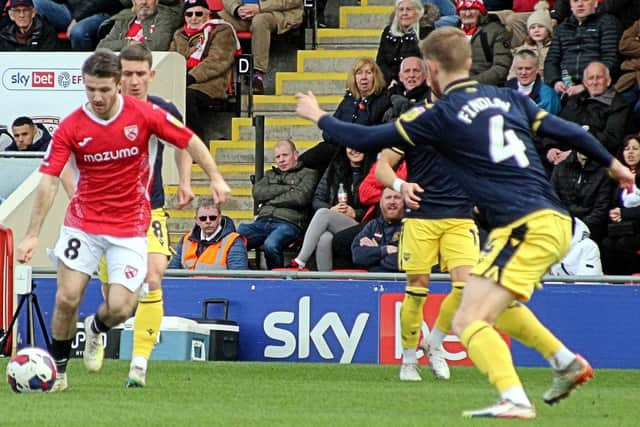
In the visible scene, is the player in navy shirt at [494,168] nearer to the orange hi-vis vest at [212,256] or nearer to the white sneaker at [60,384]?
the white sneaker at [60,384]

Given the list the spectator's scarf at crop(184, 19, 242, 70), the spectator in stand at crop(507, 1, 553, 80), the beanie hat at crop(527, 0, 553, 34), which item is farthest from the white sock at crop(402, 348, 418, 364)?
the spectator's scarf at crop(184, 19, 242, 70)

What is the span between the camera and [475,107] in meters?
8.73

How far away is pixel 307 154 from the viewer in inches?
695

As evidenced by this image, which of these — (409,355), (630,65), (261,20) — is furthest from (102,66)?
(261,20)

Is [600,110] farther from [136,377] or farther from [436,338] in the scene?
[136,377]

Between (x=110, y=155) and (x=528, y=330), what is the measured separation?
10.0ft

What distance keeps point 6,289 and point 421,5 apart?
19.5 ft

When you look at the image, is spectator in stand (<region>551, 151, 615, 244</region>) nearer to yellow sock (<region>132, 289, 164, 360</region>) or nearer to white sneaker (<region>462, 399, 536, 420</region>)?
yellow sock (<region>132, 289, 164, 360</region>)

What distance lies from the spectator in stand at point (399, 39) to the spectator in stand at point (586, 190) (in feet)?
8.65

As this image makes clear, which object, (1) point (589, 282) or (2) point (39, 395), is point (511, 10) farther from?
(2) point (39, 395)

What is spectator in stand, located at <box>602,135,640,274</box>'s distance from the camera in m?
15.7

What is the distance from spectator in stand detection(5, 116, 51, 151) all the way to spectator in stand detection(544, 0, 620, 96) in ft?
19.4

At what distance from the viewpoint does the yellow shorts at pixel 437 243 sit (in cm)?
1187

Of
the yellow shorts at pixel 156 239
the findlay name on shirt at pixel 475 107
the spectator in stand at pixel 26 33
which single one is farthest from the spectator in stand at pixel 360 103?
the findlay name on shirt at pixel 475 107
